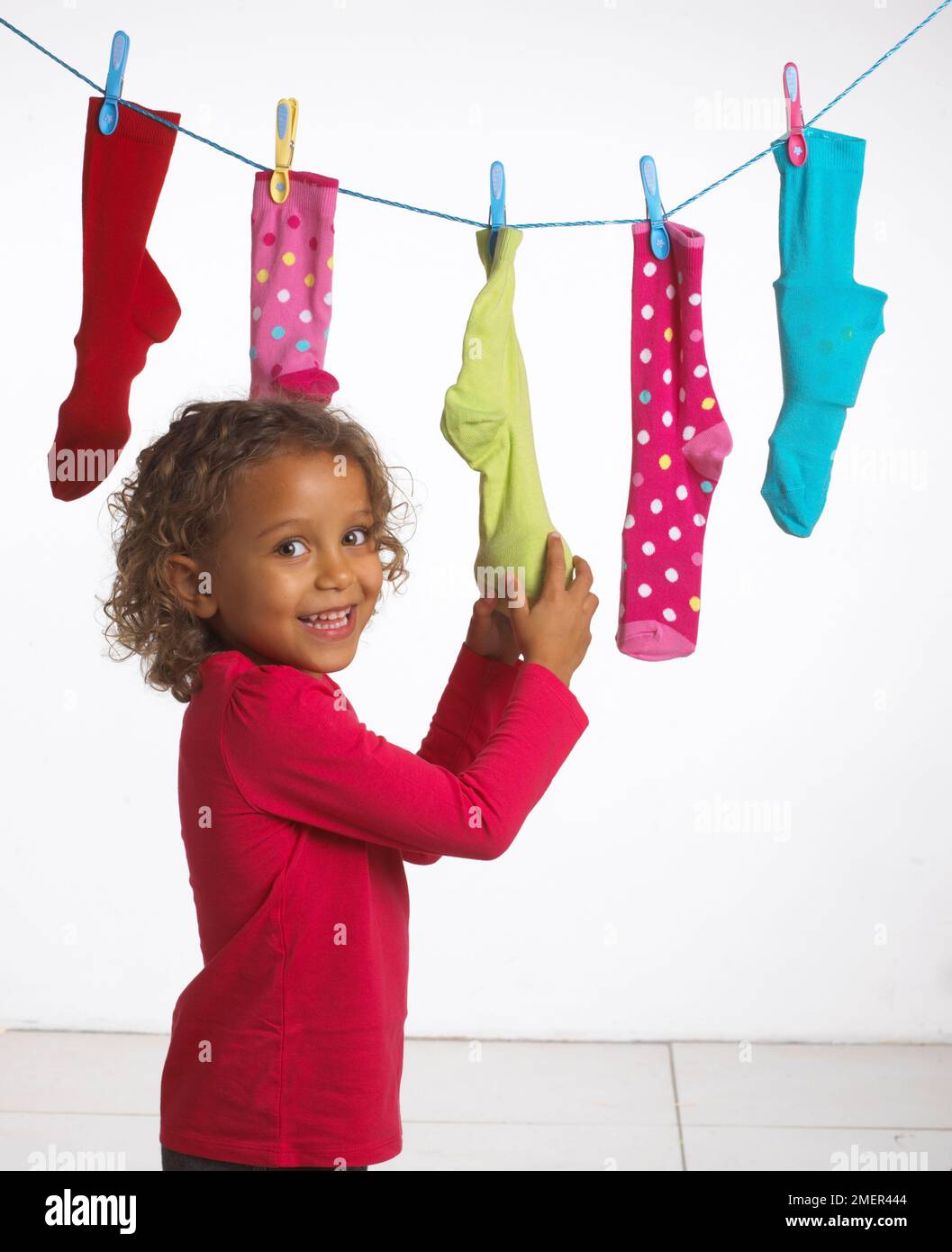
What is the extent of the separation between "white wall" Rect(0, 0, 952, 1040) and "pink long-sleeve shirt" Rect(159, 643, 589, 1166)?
1.49m

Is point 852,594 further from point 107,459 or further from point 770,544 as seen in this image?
point 107,459

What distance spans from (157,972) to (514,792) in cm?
187

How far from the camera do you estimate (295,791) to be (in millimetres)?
1160

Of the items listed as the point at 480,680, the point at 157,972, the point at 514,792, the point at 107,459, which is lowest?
the point at 157,972

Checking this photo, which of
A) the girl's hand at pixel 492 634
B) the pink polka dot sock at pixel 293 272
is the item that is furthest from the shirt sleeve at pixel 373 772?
the pink polka dot sock at pixel 293 272

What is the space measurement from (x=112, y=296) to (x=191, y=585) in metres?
0.37

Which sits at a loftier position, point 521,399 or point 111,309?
point 111,309

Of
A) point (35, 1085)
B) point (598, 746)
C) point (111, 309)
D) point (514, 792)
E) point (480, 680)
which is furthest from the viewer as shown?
point (598, 746)

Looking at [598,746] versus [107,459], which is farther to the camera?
[598,746]

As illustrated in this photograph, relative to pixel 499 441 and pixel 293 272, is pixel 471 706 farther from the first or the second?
pixel 293 272

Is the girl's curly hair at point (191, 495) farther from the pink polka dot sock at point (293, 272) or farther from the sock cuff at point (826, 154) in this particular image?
the sock cuff at point (826, 154)

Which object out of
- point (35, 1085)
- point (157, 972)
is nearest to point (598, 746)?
point (157, 972)

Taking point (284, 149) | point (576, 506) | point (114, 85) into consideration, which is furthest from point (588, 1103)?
point (114, 85)

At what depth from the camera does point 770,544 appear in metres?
2.69
